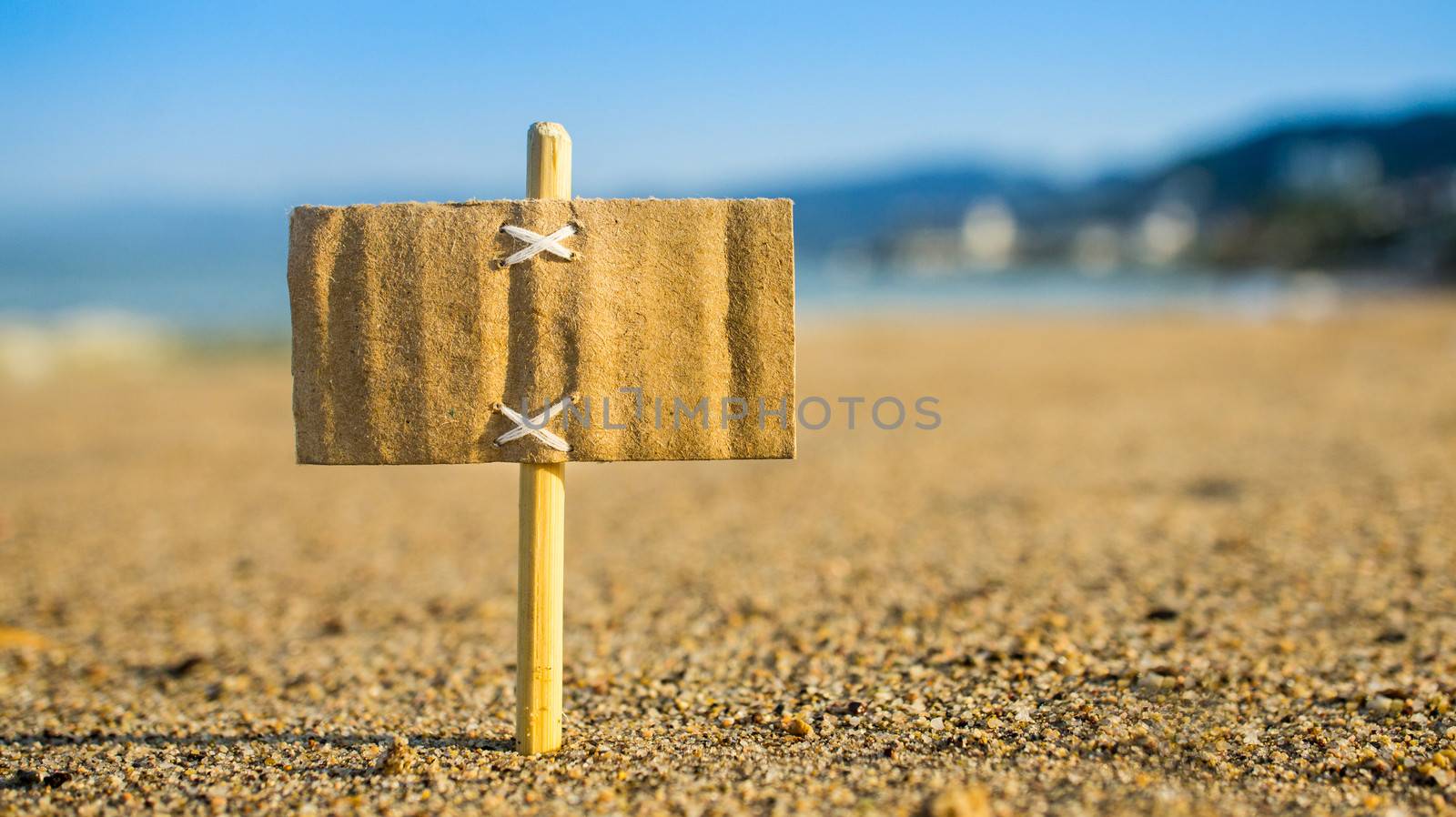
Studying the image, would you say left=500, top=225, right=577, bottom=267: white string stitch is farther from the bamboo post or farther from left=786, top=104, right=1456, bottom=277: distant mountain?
left=786, top=104, right=1456, bottom=277: distant mountain

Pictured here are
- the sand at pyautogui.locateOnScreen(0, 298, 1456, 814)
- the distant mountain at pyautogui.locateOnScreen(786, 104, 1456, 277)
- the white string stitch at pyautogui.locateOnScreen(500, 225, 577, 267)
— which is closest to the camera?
the white string stitch at pyautogui.locateOnScreen(500, 225, 577, 267)

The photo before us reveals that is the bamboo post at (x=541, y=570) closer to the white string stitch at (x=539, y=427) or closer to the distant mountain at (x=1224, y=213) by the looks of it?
the white string stitch at (x=539, y=427)

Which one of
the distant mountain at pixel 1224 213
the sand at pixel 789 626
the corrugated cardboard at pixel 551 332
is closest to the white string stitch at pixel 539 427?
the corrugated cardboard at pixel 551 332

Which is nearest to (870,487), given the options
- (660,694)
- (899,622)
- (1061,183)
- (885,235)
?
(899,622)

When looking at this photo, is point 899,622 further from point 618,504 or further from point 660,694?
point 618,504

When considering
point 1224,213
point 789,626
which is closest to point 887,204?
point 1224,213

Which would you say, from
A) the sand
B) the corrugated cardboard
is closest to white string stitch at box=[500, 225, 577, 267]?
the corrugated cardboard
